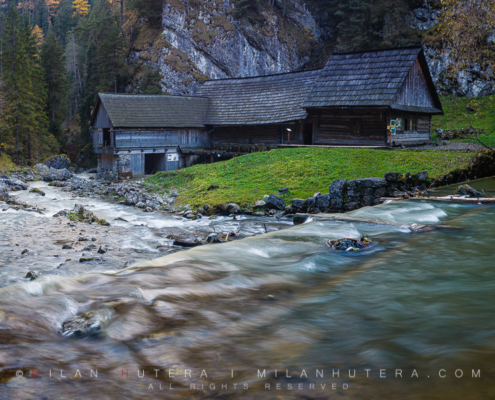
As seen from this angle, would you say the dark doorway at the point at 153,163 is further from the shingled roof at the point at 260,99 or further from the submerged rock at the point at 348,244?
the submerged rock at the point at 348,244

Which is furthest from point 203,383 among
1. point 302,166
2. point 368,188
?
point 302,166

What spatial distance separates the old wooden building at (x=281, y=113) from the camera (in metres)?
27.7

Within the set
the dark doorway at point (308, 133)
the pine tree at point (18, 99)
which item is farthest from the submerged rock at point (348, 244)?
the pine tree at point (18, 99)

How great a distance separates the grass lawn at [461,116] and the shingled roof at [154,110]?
66.3ft

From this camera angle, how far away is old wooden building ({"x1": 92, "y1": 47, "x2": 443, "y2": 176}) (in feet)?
90.8

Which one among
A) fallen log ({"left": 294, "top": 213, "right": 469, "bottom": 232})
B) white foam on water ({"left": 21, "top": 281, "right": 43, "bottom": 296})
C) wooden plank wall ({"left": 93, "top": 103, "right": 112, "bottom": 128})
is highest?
wooden plank wall ({"left": 93, "top": 103, "right": 112, "bottom": 128})

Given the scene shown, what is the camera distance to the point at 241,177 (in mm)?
22719

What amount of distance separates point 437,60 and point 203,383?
46.9 metres

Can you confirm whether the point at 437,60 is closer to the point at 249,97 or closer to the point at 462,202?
the point at 249,97

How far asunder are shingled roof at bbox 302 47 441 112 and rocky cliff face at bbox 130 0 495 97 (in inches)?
681

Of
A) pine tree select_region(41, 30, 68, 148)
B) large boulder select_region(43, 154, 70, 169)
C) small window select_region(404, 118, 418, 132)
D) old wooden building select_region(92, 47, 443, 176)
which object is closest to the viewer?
old wooden building select_region(92, 47, 443, 176)

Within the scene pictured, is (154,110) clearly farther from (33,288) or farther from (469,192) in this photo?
(33,288)

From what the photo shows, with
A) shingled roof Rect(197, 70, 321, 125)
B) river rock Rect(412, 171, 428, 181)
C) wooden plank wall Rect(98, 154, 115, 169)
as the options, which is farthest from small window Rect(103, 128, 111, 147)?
river rock Rect(412, 171, 428, 181)

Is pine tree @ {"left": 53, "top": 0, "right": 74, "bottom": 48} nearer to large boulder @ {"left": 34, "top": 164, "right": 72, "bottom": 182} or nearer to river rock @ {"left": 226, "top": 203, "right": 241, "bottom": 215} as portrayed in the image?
large boulder @ {"left": 34, "top": 164, "right": 72, "bottom": 182}
